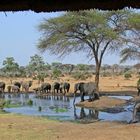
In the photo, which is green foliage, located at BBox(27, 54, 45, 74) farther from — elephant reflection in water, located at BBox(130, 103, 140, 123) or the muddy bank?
elephant reflection in water, located at BBox(130, 103, 140, 123)

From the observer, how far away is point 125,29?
3738 cm

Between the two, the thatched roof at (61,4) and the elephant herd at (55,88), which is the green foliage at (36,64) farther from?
the thatched roof at (61,4)

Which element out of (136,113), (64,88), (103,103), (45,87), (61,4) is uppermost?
(61,4)

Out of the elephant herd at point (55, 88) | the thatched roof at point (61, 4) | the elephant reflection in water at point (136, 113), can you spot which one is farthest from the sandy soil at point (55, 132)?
the elephant herd at point (55, 88)

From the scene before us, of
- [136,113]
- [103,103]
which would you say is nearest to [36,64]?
[103,103]

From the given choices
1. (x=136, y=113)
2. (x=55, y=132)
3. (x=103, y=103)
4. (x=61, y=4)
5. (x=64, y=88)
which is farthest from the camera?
(x=64, y=88)

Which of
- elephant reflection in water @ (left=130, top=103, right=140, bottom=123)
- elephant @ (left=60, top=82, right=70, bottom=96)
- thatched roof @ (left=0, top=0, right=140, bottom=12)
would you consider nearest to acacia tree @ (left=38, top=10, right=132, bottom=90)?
elephant @ (left=60, top=82, right=70, bottom=96)

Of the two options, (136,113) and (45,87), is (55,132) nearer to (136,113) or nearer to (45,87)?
(136,113)

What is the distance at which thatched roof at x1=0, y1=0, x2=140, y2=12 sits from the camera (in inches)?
147

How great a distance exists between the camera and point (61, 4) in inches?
149

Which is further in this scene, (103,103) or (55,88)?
(55,88)

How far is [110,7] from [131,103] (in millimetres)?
22755

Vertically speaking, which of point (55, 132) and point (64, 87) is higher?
point (64, 87)

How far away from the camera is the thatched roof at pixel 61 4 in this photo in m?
3.75
